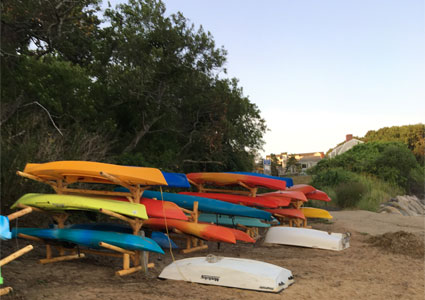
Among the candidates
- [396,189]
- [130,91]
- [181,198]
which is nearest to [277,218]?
[181,198]

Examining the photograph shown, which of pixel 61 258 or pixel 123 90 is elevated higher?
pixel 123 90

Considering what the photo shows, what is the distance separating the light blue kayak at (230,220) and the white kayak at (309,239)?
1.27ft

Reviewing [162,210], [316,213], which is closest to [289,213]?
[316,213]

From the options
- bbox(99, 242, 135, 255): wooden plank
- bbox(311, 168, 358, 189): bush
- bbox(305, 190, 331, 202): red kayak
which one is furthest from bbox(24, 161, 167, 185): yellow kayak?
bbox(311, 168, 358, 189): bush

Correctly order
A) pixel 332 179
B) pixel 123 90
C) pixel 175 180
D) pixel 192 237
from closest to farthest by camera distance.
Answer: pixel 175 180, pixel 192 237, pixel 123 90, pixel 332 179

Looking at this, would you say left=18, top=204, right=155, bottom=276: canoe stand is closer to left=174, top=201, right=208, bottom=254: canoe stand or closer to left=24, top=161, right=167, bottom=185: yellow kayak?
left=24, top=161, right=167, bottom=185: yellow kayak

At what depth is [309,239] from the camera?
28.0ft

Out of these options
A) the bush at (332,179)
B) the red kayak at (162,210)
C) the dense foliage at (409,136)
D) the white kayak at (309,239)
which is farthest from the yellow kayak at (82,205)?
the dense foliage at (409,136)

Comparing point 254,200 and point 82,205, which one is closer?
point 82,205

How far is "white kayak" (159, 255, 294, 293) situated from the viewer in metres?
5.01

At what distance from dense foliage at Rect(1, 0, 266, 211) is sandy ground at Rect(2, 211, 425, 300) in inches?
165

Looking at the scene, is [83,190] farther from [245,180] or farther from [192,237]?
[245,180]

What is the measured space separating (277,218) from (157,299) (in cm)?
754

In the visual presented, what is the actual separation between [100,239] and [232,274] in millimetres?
2003
